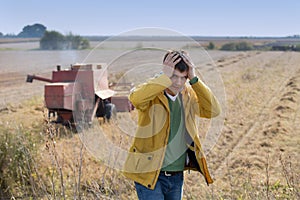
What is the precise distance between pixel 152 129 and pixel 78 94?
5.89m

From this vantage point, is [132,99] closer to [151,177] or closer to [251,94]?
[151,177]

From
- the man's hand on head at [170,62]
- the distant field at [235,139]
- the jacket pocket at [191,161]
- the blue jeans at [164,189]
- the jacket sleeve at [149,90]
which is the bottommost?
the distant field at [235,139]

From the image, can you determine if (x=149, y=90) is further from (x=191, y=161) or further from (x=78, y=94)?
(x=78, y=94)

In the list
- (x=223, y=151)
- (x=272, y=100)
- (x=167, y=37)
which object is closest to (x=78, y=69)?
(x=223, y=151)

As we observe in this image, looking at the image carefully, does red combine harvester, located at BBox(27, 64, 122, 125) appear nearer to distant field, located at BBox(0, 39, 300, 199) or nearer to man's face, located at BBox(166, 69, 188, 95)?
distant field, located at BBox(0, 39, 300, 199)

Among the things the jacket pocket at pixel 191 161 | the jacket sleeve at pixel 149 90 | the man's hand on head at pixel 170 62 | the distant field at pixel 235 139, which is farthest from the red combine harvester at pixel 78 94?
the man's hand on head at pixel 170 62

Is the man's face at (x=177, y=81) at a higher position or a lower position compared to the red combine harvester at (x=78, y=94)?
higher

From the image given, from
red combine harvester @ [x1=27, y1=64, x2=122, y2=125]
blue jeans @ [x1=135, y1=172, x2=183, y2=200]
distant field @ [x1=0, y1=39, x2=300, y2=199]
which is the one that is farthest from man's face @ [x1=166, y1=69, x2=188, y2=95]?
red combine harvester @ [x1=27, y1=64, x2=122, y2=125]

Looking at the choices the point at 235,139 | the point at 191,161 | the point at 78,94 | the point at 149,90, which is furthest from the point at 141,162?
the point at 235,139

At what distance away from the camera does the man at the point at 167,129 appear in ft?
7.43

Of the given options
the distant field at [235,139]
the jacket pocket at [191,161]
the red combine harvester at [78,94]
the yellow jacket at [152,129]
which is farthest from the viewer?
the red combine harvester at [78,94]

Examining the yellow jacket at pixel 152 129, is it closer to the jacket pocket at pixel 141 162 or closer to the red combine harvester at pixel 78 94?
the jacket pocket at pixel 141 162

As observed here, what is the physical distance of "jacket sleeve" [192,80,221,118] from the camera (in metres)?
2.33

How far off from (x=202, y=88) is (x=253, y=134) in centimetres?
676
